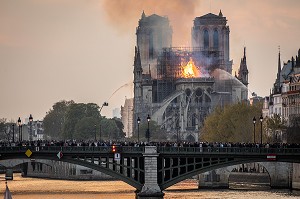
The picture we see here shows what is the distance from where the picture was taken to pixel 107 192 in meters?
156

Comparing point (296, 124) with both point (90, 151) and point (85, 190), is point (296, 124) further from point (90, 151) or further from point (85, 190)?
point (90, 151)

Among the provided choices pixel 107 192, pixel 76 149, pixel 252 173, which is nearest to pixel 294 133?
pixel 252 173

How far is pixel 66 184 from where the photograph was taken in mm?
178625

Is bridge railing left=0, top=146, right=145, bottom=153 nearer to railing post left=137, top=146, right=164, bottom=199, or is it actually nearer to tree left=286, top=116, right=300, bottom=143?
railing post left=137, top=146, right=164, bottom=199

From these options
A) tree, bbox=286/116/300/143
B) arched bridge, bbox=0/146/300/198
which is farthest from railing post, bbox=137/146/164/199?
tree, bbox=286/116/300/143

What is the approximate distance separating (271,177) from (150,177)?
28.2 meters

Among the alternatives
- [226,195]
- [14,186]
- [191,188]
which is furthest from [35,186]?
[226,195]

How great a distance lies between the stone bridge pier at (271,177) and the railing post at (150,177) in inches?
1013

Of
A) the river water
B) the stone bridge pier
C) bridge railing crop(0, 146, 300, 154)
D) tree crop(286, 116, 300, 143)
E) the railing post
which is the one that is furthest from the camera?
tree crop(286, 116, 300, 143)

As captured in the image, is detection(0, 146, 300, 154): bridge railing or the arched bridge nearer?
the arched bridge

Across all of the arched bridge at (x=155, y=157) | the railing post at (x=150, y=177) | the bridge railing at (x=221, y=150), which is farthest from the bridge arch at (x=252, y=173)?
the railing post at (x=150, y=177)

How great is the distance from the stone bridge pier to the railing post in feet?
84.4

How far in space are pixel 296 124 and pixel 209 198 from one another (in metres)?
49.9

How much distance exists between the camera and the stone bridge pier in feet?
524
